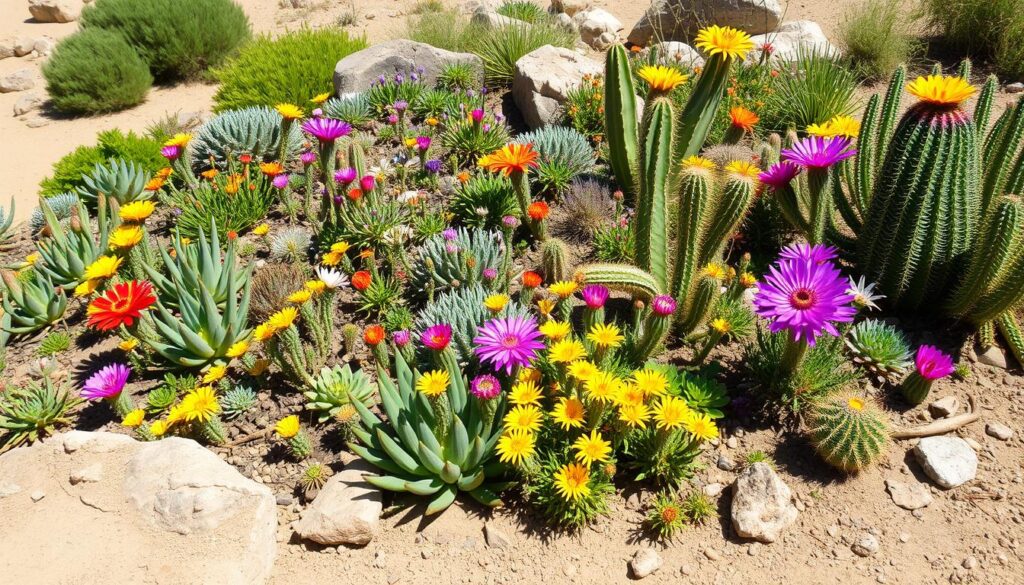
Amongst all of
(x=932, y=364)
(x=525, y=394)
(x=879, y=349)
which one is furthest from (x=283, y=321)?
(x=932, y=364)

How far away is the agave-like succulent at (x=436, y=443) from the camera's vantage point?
9.43ft

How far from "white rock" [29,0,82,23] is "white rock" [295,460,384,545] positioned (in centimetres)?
1665

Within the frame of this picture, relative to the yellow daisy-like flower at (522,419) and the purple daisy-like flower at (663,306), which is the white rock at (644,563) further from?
the purple daisy-like flower at (663,306)

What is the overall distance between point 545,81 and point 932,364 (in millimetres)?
4418

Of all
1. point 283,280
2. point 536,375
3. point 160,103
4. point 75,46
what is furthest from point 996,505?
point 75,46

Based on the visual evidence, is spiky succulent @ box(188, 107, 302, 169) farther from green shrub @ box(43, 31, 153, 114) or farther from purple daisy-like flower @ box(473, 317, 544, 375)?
green shrub @ box(43, 31, 153, 114)

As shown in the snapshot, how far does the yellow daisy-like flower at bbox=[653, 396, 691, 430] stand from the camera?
2713 mm

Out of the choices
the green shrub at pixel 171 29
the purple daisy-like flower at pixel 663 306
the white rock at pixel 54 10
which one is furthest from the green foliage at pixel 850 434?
the white rock at pixel 54 10

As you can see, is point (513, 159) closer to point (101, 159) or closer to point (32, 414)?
point (32, 414)

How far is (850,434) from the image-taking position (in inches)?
110

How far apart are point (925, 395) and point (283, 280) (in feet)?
12.7

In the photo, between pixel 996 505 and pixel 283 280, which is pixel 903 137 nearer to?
pixel 996 505

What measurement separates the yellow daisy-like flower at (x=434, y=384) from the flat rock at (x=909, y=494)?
213 centimetres

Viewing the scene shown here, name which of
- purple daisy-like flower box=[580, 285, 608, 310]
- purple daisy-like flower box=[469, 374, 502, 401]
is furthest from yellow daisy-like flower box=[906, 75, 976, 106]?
purple daisy-like flower box=[469, 374, 502, 401]
